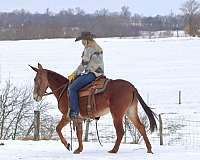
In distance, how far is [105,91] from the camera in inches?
354

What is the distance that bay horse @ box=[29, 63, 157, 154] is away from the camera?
29.1 feet

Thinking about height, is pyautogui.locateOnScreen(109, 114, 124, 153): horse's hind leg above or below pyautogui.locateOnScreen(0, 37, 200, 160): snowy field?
above

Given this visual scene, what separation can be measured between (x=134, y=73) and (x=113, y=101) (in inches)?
1301

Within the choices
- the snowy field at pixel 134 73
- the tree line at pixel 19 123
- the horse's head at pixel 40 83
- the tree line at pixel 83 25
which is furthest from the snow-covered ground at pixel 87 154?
the tree line at pixel 83 25

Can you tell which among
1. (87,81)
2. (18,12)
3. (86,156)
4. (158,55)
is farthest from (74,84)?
Result: (18,12)

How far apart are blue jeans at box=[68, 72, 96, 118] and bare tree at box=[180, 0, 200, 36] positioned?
89.6 m

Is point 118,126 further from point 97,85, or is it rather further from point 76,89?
point 76,89

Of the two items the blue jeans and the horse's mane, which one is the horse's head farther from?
the blue jeans

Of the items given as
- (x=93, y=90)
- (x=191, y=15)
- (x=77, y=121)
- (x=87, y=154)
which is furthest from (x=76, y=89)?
(x=191, y=15)

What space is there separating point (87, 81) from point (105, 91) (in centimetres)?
37

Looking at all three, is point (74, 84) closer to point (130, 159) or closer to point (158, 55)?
point (130, 159)

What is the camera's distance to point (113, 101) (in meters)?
8.88

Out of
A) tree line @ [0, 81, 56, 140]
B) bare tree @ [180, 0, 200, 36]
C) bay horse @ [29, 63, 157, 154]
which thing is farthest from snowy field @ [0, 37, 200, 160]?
bare tree @ [180, 0, 200, 36]

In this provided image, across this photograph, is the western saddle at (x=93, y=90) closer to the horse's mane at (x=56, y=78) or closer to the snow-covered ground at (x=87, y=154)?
the horse's mane at (x=56, y=78)
